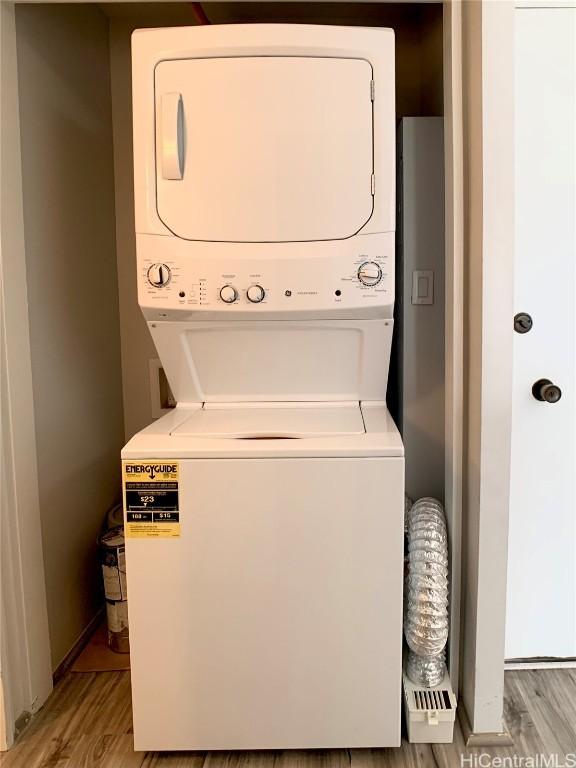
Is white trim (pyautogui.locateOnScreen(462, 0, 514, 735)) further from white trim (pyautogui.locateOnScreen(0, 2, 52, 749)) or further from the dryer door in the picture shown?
white trim (pyautogui.locateOnScreen(0, 2, 52, 749))

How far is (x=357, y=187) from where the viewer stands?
1.37m

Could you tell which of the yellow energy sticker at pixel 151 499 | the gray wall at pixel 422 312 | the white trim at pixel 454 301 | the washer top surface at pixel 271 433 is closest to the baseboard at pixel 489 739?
the white trim at pixel 454 301

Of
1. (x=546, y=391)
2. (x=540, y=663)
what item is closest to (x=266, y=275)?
(x=546, y=391)

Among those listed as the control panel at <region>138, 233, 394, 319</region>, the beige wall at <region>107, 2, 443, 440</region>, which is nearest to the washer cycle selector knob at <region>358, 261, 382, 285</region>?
Answer: the control panel at <region>138, 233, 394, 319</region>

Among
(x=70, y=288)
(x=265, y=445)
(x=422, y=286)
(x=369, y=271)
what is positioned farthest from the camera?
(x=70, y=288)

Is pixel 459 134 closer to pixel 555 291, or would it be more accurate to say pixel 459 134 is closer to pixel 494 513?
pixel 555 291

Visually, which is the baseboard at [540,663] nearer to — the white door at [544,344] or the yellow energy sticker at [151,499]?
the white door at [544,344]

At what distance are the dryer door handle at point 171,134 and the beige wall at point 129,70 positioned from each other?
76cm

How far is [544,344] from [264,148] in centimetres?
93

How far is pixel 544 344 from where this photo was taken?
61.9 inches

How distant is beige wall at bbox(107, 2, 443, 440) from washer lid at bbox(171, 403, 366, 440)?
25.3 inches

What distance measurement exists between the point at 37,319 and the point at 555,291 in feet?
4.76

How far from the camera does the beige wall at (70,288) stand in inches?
61.2

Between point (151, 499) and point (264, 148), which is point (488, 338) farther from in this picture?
point (151, 499)
